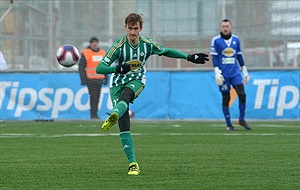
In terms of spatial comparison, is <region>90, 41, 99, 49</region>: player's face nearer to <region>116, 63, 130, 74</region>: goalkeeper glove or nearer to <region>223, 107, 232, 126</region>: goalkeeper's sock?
<region>223, 107, 232, 126</region>: goalkeeper's sock

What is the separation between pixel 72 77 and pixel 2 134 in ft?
18.4

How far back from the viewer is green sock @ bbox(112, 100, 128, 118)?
920cm

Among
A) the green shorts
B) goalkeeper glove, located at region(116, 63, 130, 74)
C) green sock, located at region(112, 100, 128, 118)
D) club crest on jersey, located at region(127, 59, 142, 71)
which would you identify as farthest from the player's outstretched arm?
green sock, located at region(112, 100, 128, 118)

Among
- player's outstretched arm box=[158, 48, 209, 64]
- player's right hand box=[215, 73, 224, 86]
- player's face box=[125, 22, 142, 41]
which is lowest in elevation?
player's right hand box=[215, 73, 224, 86]

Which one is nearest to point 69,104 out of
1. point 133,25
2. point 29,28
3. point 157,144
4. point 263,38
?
point 29,28

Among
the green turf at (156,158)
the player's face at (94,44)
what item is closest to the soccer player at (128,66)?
the green turf at (156,158)

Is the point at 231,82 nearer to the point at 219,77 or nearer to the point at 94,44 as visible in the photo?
the point at 219,77

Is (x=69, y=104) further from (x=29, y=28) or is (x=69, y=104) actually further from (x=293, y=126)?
(x=293, y=126)

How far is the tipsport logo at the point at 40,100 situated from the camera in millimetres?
20906

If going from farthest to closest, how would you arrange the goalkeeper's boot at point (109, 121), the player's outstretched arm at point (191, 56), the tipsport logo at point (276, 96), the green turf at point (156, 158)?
the tipsport logo at point (276, 96) < the player's outstretched arm at point (191, 56) < the goalkeeper's boot at point (109, 121) < the green turf at point (156, 158)

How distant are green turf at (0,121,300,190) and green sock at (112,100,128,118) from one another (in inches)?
26.4

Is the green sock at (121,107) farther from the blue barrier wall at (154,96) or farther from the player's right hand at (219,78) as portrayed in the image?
the blue barrier wall at (154,96)

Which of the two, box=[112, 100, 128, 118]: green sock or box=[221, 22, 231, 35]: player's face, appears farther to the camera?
box=[221, 22, 231, 35]: player's face

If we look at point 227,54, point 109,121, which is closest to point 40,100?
point 227,54
